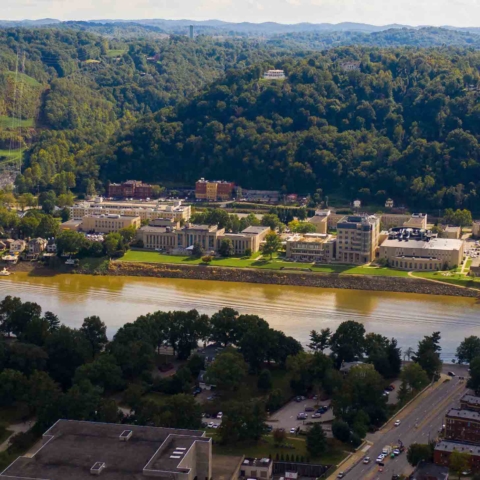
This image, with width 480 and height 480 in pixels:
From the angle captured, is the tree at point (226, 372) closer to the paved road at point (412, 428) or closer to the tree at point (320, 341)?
the tree at point (320, 341)

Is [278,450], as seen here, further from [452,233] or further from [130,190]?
[130,190]

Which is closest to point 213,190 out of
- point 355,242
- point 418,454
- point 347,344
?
point 355,242

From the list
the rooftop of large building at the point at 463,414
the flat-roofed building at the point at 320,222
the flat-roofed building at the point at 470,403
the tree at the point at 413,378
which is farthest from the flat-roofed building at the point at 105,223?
the rooftop of large building at the point at 463,414

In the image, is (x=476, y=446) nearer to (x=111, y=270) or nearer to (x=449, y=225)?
(x=111, y=270)

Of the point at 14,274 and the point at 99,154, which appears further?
the point at 99,154

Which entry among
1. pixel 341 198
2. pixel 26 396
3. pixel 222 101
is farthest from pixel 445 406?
pixel 222 101

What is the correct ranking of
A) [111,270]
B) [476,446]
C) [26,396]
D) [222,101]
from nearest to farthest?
[476,446] < [26,396] < [111,270] < [222,101]
